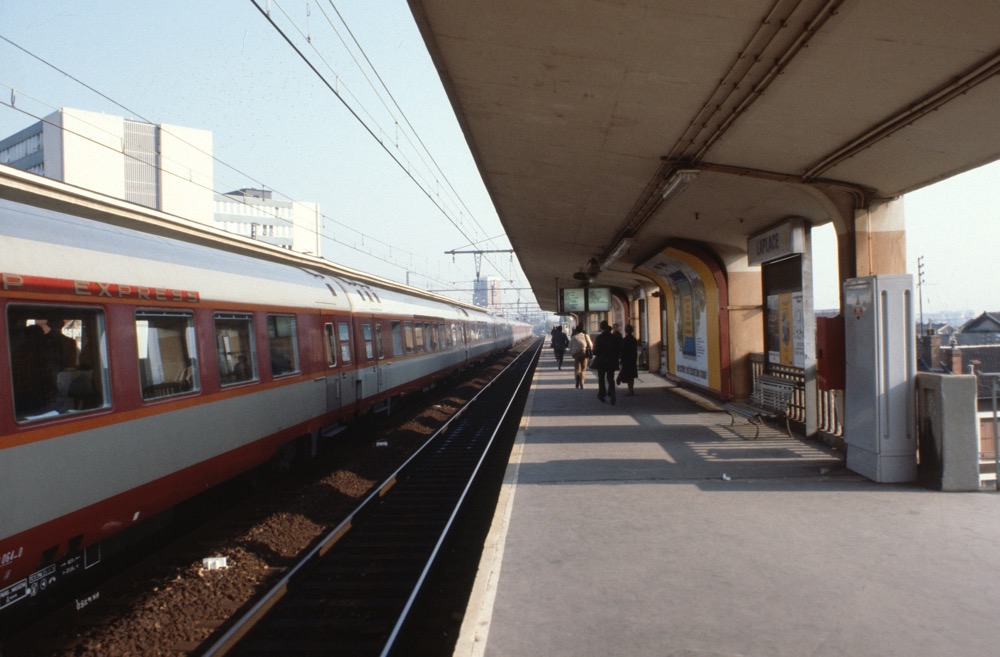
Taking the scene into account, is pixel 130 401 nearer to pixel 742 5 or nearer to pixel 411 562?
pixel 411 562

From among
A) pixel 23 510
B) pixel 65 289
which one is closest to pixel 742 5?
pixel 65 289

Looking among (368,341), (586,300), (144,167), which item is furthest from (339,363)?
(144,167)

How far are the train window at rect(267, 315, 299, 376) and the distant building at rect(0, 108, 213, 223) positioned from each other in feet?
123

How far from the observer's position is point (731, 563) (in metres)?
4.76

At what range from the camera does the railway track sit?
4.75m

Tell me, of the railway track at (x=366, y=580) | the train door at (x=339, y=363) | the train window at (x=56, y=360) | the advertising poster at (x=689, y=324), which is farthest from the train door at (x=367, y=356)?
the train window at (x=56, y=360)

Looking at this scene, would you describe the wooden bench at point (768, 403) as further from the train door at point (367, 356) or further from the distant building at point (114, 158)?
the distant building at point (114, 158)

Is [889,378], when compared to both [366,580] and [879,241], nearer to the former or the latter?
[879,241]

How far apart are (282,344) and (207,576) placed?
11.7 ft

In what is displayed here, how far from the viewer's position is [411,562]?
6434 millimetres

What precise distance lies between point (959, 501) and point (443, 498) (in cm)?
518

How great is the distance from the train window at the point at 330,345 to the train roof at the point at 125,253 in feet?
1.13

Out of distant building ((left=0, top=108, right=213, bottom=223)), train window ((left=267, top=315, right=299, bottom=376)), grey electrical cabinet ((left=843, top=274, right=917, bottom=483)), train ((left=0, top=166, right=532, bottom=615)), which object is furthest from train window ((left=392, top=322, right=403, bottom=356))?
distant building ((left=0, top=108, right=213, bottom=223))

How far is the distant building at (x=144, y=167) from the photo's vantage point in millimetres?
50531
